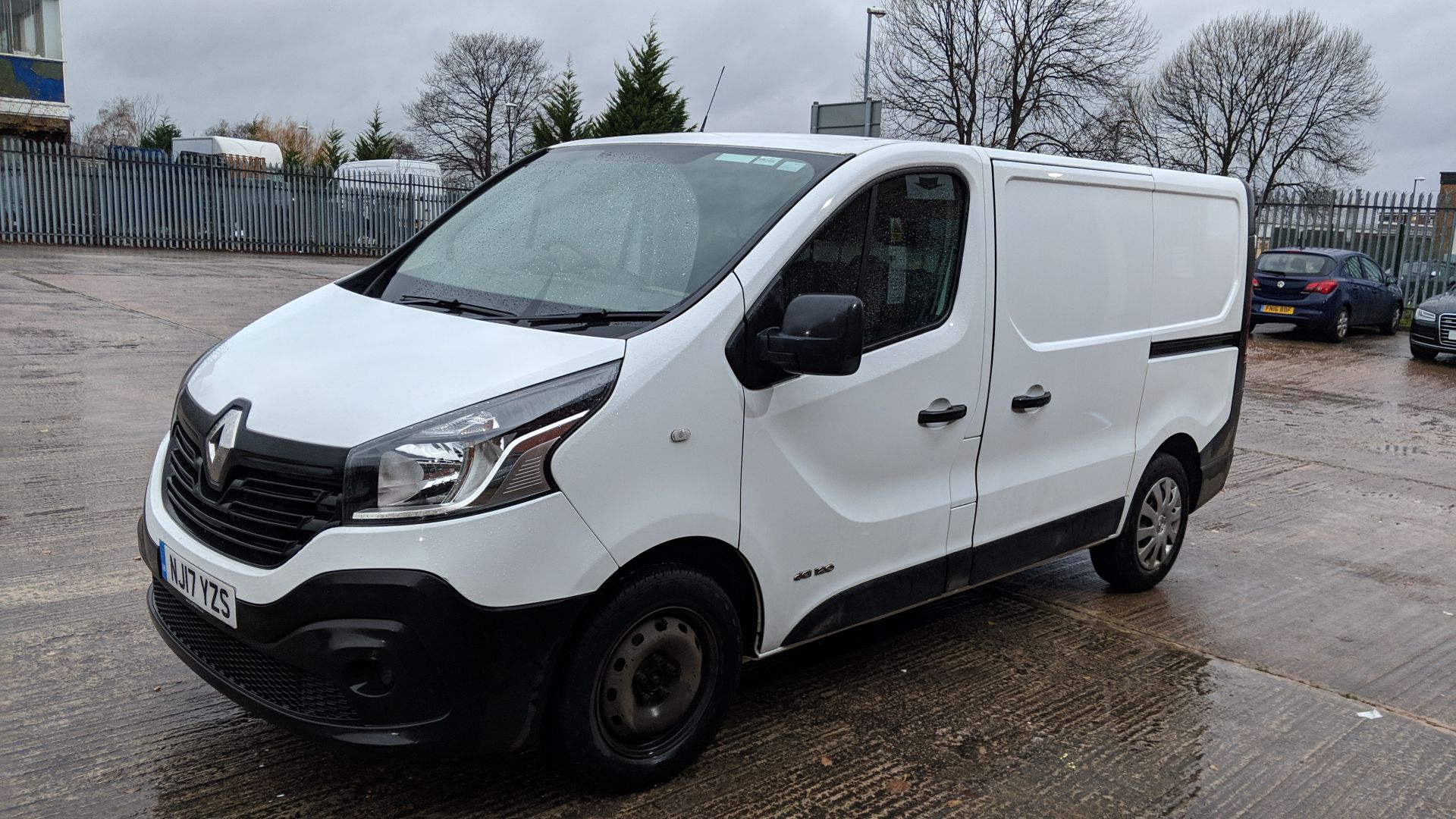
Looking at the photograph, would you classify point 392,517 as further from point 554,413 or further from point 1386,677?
point 1386,677

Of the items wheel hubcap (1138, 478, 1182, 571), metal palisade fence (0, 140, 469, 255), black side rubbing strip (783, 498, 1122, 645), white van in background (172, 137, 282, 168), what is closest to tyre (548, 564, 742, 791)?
black side rubbing strip (783, 498, 1122, 645)

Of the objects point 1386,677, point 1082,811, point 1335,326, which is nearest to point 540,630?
point 1082,811

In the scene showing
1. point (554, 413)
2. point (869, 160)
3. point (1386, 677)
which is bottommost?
point (1386, 677)

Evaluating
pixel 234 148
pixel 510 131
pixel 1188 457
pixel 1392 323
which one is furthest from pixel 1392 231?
pixel 510 131

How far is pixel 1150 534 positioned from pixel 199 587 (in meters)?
4.10

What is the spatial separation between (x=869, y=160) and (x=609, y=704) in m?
1.87

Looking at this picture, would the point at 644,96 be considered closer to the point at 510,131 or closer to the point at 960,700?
the point at 510,131

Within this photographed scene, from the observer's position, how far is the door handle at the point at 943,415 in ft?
12.7

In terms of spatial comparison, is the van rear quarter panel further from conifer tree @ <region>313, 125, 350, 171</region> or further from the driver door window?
conifer tree @ <region>313, 125, 350, 171</region>

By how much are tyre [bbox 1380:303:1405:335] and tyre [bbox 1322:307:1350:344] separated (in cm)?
211

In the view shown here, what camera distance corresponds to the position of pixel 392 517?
9.05ft

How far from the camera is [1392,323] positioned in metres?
20.6

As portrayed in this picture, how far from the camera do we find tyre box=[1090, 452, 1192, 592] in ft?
17.3

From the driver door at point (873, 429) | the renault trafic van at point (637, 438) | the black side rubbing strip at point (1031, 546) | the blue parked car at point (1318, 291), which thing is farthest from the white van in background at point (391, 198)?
the driver door at point (873, 429)
